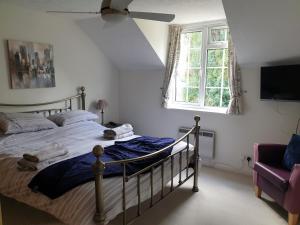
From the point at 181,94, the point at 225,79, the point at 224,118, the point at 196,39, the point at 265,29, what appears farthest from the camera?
the point at 181,94

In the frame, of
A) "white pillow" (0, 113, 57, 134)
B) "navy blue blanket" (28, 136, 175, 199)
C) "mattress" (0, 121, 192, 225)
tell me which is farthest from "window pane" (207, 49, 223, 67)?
"white pillow" (0, 113, 57, 134)

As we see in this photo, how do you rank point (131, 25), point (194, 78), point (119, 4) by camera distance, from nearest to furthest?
point (119, 4) < point (131, 25) < point (194, 78)

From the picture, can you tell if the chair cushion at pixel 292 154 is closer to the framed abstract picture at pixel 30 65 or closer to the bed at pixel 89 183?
the bed at pixel 89 183

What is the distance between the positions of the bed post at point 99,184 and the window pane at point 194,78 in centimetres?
304

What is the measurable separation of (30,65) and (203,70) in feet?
9.25

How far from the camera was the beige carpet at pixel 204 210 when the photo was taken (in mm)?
2676

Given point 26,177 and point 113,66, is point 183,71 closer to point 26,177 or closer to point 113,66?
point 113,66

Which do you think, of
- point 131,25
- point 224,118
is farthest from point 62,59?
point 224,118

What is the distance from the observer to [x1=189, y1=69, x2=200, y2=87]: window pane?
14.8ft

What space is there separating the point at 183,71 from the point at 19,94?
110 inches

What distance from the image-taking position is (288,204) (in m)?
2.55

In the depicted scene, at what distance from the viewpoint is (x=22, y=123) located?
131 inches

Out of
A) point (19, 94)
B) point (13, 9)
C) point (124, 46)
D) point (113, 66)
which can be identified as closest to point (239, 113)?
point (124, 46)

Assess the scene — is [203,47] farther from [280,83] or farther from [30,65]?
[30,65]
